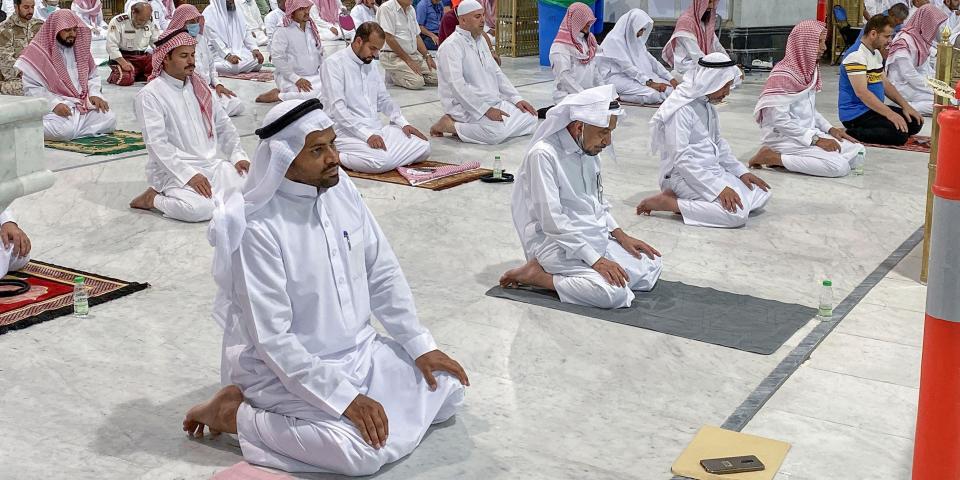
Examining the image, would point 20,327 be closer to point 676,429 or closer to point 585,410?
point 585,410

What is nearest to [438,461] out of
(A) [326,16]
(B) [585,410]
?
(B) [585,410]

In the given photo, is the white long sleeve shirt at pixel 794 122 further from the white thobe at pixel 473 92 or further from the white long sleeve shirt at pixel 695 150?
the white thobe at pixel 473 92

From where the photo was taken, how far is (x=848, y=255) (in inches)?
203

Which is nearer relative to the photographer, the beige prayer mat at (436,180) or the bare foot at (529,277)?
the bare foot at (529,277)

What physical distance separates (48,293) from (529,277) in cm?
195

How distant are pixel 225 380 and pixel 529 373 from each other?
1.04 meters

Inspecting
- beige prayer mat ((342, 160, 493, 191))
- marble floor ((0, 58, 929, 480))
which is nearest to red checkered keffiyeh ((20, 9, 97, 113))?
marble floor ((0, 58, 929, 480))

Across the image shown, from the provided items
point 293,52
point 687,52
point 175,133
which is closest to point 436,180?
point 175,133

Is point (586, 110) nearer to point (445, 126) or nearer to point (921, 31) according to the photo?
point (445, 126)

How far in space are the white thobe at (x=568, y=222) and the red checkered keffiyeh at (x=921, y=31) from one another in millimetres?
5378

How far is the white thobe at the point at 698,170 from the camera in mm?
5570

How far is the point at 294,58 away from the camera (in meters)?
9.35

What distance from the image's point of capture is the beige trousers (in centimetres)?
1037

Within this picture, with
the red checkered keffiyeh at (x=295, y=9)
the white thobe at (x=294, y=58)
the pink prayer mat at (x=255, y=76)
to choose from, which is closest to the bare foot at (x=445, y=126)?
the white thobe at (x=294, y=58)
